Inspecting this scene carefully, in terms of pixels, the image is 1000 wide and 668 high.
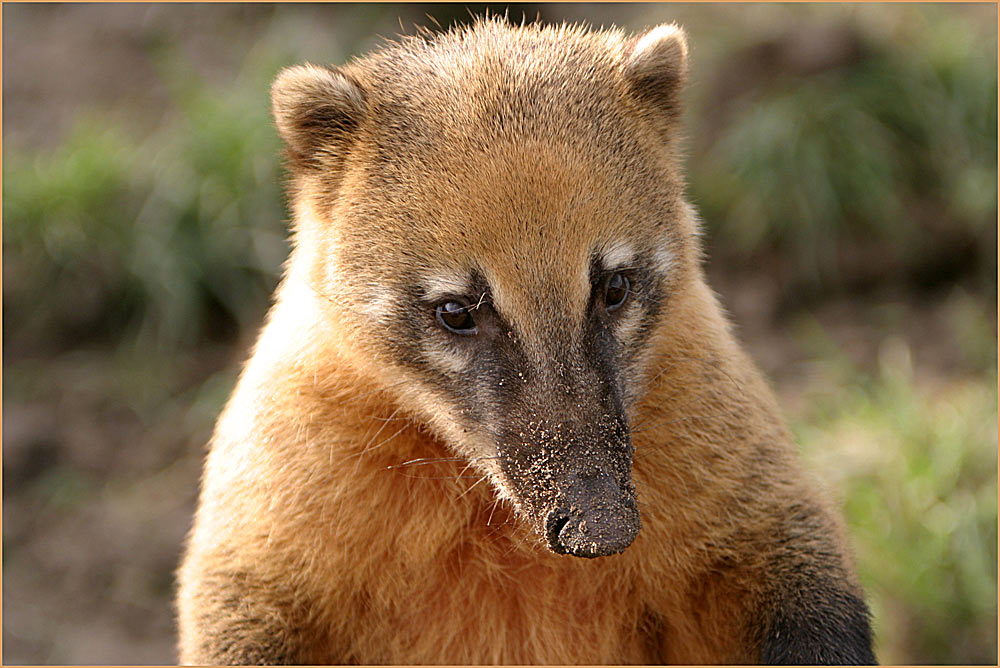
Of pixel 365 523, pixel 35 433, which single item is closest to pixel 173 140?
pixel 35 433

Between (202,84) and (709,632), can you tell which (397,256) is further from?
(202,84)

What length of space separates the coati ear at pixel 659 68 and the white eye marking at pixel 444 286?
0.90 metres

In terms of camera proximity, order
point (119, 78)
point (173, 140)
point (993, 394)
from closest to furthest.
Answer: point (993, 394)
point (173, 140)
point (119, 78)

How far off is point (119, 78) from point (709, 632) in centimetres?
691

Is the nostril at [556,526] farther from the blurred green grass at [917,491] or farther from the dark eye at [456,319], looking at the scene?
the blurred green grass at [917,491]

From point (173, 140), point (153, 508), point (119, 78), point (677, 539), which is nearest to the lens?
point (677, 539)

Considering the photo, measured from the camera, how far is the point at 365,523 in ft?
11.1

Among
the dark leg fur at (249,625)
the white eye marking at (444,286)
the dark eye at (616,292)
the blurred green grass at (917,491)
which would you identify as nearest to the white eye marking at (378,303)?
the white eye marking at (444,286)

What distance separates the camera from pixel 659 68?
3.46 meters

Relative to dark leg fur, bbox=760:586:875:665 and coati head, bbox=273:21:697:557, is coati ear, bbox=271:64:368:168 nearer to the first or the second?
coati head, bbox=273:21:697:557

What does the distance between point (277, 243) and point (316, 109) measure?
4471 mm

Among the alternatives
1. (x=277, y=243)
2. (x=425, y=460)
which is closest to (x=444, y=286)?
(x=425, y=460)

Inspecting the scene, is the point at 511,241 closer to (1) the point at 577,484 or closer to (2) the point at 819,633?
(1) the point at 577,484

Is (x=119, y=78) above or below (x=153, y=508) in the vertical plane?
above
